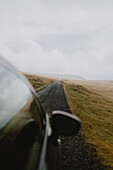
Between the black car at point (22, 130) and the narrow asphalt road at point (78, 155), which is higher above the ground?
the black car at point (22, 130)

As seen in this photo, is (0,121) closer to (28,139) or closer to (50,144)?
(28,139)

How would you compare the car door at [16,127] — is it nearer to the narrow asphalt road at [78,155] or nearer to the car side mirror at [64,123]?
the car side mirror at [64,123]

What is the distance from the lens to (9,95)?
3.86ft

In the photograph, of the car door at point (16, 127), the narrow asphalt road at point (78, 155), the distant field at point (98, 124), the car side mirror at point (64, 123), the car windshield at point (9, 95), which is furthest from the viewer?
the distant field at point (98, 124)

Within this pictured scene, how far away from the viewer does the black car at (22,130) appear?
0.76 metres

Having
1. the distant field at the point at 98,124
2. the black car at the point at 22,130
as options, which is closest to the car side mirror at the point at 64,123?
the black car at the point at 22,130

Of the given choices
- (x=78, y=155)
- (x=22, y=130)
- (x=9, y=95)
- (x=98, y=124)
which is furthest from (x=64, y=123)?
(x=98, y=124)

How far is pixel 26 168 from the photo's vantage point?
74 centimetres

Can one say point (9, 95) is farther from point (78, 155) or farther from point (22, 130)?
point (78, 155)

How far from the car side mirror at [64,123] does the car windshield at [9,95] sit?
0.42 m

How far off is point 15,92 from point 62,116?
576 mm

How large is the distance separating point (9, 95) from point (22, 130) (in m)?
0.39

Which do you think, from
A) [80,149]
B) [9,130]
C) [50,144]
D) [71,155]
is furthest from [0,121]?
[80,149]

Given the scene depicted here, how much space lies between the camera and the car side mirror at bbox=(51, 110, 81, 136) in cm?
131
